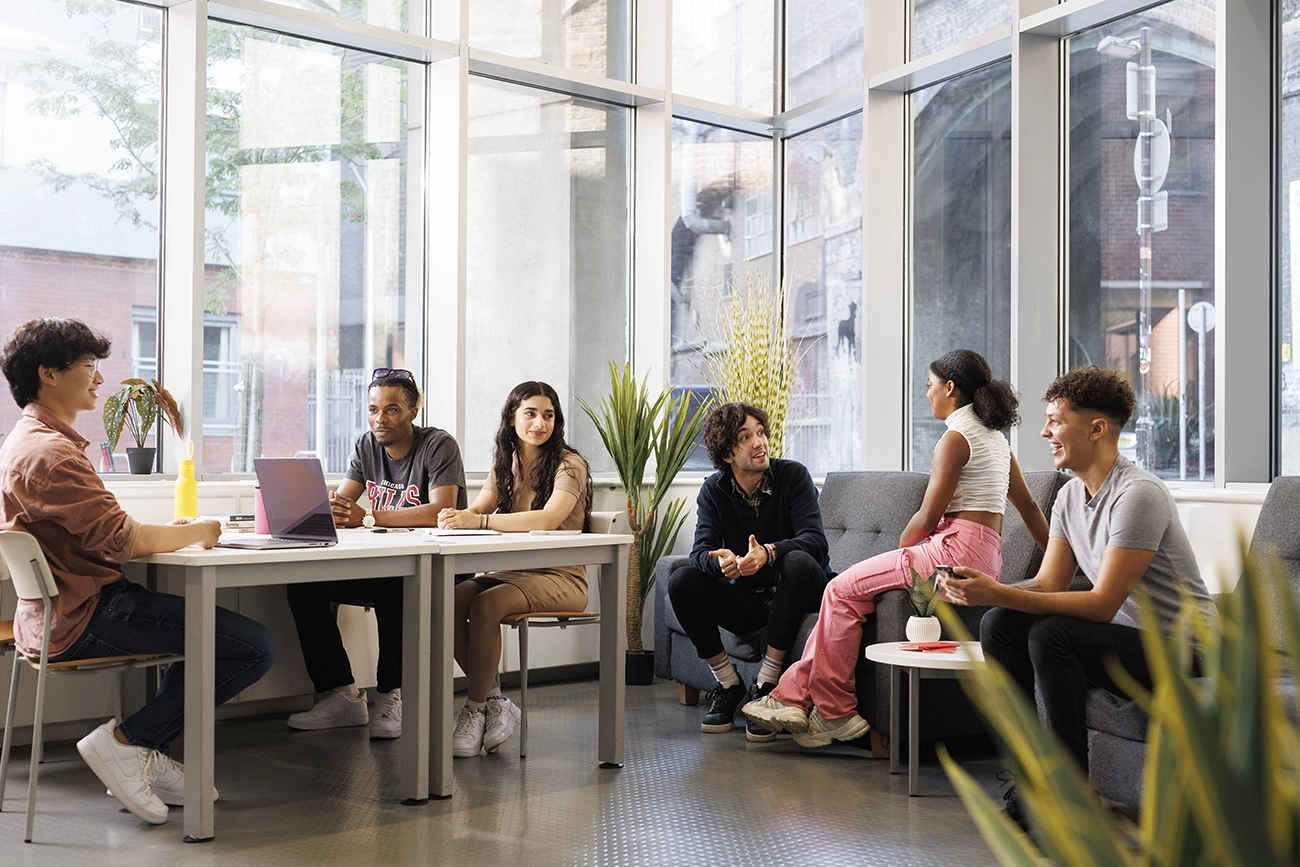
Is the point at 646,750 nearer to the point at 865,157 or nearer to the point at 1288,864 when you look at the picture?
the point at 865,157

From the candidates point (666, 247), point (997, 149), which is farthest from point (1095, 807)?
point (666, 247)

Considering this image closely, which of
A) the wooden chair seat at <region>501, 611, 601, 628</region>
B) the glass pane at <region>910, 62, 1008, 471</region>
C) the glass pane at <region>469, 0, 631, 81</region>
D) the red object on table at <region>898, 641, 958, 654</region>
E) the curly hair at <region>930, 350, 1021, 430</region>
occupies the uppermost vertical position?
the glass pane at <region>469, 0, 631, 81</region>

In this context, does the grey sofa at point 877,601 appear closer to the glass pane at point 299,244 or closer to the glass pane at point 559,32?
the glass pane at point 299,244

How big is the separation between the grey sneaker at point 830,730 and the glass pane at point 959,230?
79.1 inches

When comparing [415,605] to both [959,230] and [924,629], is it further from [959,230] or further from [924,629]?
[959,230]

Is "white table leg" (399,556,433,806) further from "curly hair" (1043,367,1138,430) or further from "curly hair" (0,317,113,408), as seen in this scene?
"curly hair" (1043,367,1138,430)

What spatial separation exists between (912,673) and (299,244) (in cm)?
315

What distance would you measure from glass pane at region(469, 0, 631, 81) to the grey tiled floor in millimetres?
3265

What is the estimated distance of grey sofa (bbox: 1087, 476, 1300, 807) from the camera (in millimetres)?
2936

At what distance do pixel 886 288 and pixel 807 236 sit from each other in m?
0.74

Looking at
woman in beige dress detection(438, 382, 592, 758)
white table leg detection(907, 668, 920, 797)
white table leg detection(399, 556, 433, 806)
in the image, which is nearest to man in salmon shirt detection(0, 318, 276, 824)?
white table leg detection(399, 556, 433, 806)

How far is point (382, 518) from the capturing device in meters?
4.09

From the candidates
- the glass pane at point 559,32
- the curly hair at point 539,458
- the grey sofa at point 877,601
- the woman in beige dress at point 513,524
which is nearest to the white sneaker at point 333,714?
the woman in beige dress at point 513,524

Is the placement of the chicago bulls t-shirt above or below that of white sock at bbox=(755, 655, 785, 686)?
above
